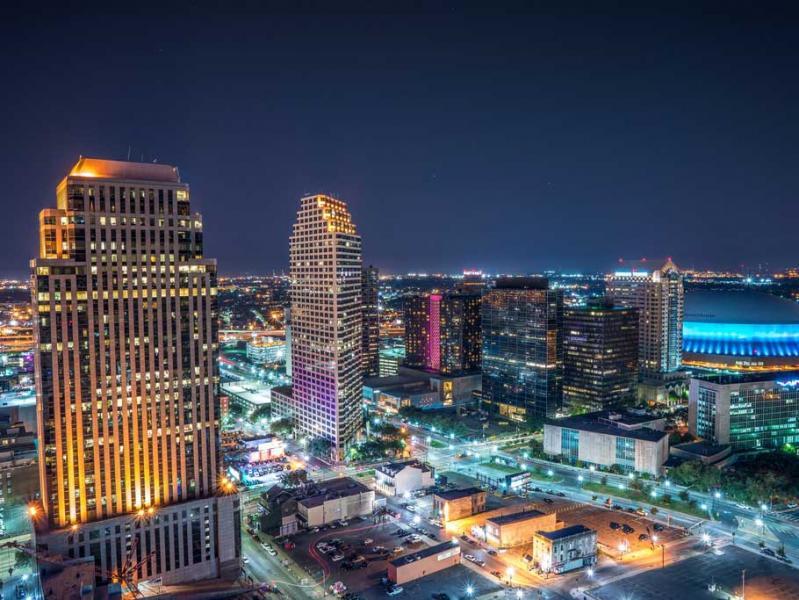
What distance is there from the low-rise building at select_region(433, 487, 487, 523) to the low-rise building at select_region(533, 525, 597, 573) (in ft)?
52.3

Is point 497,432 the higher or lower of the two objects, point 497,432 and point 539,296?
the lower

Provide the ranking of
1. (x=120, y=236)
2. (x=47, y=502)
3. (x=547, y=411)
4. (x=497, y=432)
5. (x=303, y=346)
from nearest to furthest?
1. (x=47, y=502)
2. (x=120, y=236)
3. (x=303, y=346)
4. (x=497, y=432)
5. (x=547, y=411)

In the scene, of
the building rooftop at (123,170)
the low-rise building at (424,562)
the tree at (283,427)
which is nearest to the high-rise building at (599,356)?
the tree at (283,427)

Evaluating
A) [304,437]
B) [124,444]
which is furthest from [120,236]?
[304,437]

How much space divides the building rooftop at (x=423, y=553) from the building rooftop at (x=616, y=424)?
173ft

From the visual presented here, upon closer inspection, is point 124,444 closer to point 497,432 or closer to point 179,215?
point 179,215

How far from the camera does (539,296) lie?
158250 mm

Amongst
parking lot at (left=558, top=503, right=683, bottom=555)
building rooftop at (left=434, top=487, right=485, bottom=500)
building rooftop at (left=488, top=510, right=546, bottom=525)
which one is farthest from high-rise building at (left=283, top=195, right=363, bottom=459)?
parking lot at (left=558, top=503, right=683, bottom=555)

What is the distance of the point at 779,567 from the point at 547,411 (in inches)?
3130

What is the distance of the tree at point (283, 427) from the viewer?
467 ft

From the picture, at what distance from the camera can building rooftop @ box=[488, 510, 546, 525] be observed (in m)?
89.2

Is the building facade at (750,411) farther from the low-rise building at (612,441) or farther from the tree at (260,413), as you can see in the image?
the tree at (260,413)

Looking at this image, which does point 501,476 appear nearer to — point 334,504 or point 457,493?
point 457,493

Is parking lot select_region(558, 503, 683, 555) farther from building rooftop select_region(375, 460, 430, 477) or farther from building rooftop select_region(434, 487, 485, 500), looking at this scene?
building rooftop select_region(375, 460, 430, 477)
